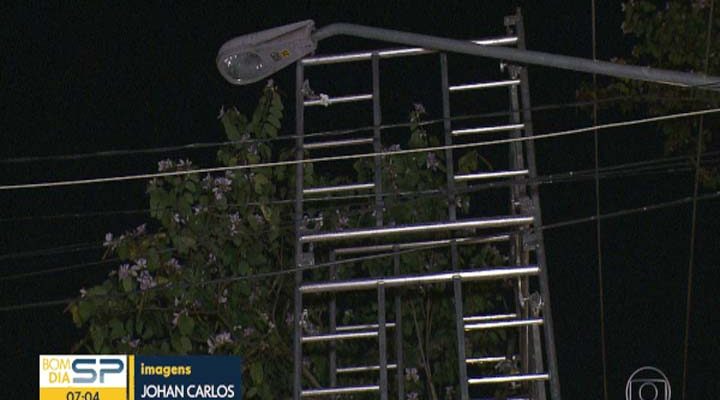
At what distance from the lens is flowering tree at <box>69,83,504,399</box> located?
22.8 feet

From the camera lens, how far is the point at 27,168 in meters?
8.12

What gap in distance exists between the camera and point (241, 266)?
702cm

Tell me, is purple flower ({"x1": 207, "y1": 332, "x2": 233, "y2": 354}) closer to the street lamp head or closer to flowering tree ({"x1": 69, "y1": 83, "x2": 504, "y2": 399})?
flowering tree ({"x1": 69, "y1": 83, "x2": 504, "y2": 399})

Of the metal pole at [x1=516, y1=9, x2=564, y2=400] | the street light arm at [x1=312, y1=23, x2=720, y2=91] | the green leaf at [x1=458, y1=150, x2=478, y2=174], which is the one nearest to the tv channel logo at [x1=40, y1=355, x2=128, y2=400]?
the green leaf at [x1=458, y1=150, x2=478, y2=174]

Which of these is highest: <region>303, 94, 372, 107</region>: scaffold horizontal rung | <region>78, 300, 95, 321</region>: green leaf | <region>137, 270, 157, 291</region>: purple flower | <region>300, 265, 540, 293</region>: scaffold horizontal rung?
Result: <region>303, 94, 372, 107</region>: scaffold horizontal rung

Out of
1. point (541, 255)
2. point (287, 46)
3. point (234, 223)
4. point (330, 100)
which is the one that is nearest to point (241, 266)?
point (234, 223)

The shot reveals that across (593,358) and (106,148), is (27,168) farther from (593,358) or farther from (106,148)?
(593,358)

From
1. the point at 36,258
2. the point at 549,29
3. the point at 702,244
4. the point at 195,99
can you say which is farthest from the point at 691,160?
the point at 36,258

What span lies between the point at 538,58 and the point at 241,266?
116 inches

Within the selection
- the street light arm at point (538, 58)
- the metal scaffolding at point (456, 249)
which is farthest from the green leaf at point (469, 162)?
the street light arm at point (538, 58)

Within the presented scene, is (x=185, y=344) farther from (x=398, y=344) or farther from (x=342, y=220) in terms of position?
(x=398, y=344)

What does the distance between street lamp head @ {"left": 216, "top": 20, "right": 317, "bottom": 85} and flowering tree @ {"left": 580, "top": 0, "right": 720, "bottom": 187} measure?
2513 millimetres

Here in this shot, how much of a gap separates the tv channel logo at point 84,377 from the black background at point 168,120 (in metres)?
0.85

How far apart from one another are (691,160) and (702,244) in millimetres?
834
